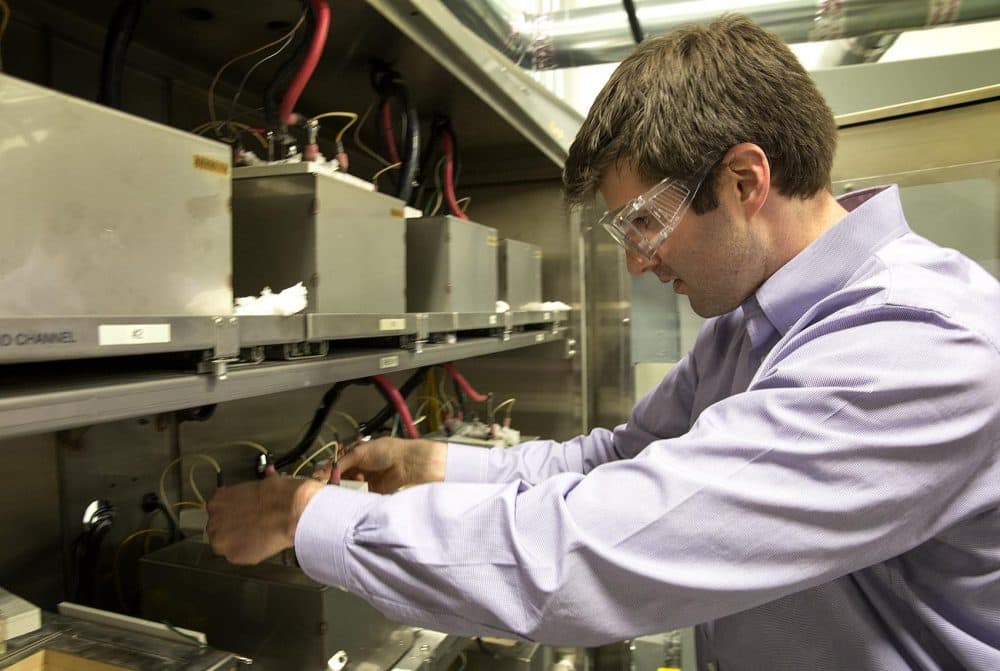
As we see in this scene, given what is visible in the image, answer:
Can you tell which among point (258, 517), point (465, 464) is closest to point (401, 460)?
point (465, 464)

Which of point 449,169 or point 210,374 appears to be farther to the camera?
point 449,169

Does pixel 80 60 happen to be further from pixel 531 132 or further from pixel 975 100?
pixel 975 100

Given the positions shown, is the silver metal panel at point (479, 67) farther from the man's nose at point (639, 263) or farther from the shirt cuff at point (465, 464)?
the shirt cuff at point (465, 464)

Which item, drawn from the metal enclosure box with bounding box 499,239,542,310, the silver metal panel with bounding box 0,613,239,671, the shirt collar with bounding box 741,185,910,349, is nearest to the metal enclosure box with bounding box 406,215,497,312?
the metal enclosure box with bounding box 499,239,542,310

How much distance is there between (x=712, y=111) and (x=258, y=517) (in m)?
0.80

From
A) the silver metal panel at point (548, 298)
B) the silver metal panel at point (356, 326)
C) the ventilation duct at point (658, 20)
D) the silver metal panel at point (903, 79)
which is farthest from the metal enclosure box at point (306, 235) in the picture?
the silver metal panel at point (903, 79)

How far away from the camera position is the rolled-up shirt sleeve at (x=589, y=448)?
115cm

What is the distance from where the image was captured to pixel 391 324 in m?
0.98

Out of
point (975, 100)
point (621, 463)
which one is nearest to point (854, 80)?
point (975, 100)

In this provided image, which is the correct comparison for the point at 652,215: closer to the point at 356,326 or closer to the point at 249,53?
the point at 356,326

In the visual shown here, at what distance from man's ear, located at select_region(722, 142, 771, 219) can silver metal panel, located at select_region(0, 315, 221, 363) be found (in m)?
0.68

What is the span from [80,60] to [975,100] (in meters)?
2.19

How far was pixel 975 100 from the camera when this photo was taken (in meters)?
1.65

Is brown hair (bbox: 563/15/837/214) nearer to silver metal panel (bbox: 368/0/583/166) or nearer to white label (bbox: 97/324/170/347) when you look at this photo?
silver metal panel (bbox: 368/0/583/166)
